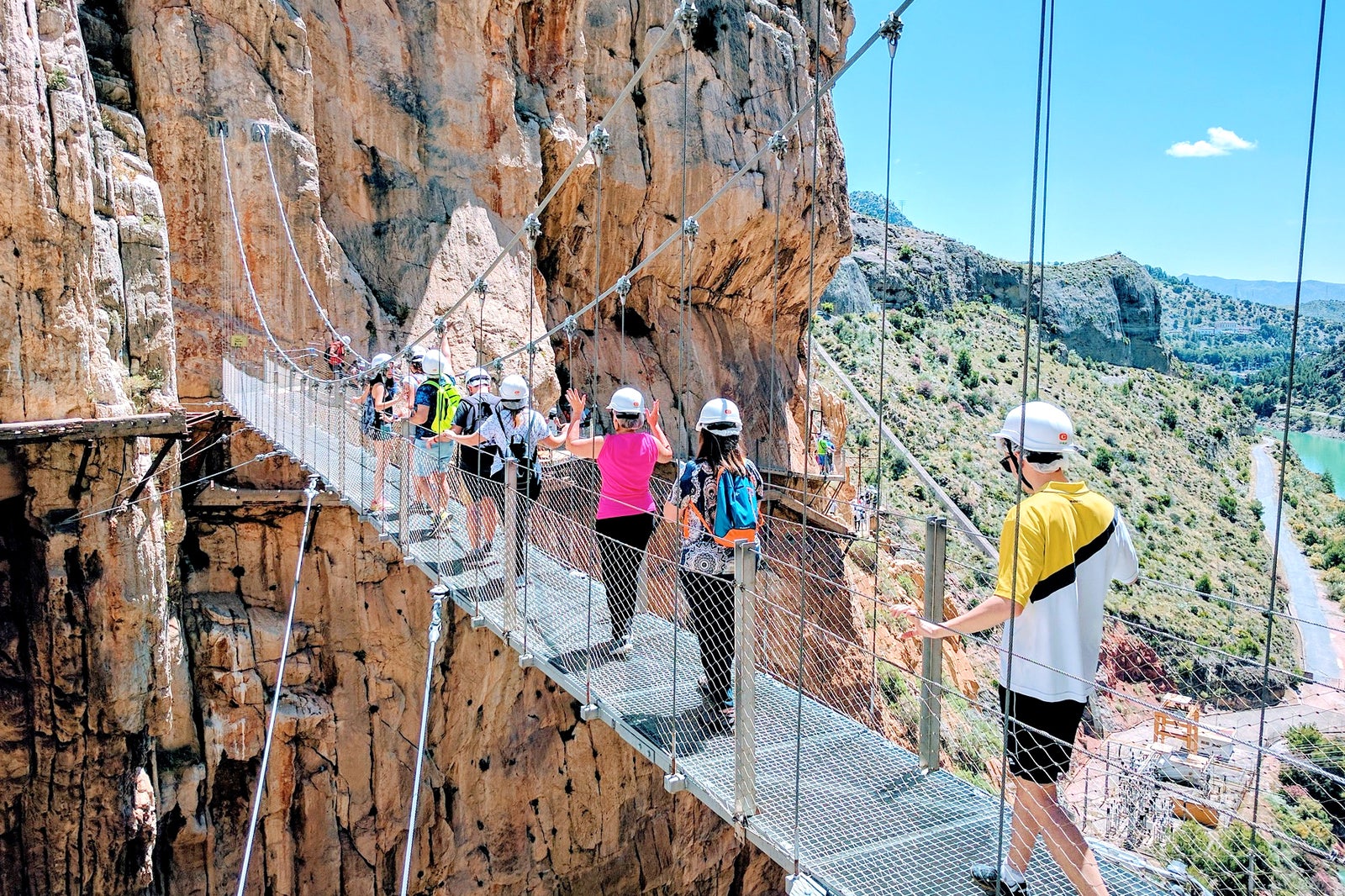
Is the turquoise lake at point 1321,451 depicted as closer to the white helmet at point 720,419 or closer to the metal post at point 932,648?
the metal post at point 932,648

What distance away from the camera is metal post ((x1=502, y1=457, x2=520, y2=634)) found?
3471 millimetres

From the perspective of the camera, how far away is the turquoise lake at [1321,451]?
54.2 m

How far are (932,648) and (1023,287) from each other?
49.5 m

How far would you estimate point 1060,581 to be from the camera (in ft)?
5.61

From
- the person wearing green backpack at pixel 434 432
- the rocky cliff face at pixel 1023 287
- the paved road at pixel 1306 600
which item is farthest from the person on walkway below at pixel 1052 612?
the rocky cliff face at pixel 1023 287

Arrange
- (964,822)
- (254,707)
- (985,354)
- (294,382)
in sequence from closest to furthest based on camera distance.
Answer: (964,822) < (294,382) < (254,707) < (985,354)

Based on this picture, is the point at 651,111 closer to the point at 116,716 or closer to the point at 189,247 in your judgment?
the point at 189,247

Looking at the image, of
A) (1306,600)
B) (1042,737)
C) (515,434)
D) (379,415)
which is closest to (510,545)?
(515,434)

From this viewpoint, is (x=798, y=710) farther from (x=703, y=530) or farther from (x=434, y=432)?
(x=434, y=432)

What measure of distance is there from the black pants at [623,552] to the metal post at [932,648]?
0.95m

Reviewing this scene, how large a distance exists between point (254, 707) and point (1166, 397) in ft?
136

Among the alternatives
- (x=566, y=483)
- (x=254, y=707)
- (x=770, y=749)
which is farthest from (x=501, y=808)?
(x=770, y=749)

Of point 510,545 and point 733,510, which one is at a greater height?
point 733,510

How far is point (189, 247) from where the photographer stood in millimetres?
6348
